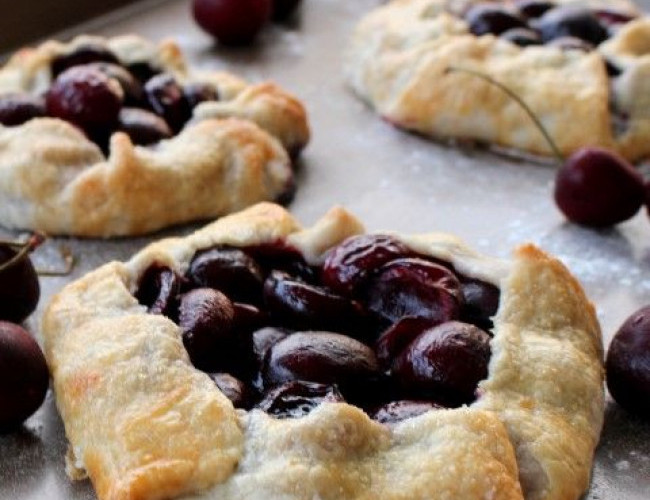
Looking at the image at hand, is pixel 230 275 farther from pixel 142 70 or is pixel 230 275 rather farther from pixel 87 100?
pixel 142 70

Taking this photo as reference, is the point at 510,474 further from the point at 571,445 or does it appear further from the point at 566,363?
the point at 566,363

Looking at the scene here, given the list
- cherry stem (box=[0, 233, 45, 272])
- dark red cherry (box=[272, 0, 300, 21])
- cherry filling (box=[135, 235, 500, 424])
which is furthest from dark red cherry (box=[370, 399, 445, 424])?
dark red cherry (box=[272, 0, 300, 21])

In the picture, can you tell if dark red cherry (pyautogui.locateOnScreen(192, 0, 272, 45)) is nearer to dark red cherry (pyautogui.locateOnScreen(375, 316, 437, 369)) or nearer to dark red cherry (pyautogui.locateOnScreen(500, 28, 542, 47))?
dark red cherry (pyautogui.locateOnScreen(500, 28, 542, 47))

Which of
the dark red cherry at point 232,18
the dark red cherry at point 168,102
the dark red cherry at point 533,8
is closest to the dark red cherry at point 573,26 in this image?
the dark red cherry at point 533,8

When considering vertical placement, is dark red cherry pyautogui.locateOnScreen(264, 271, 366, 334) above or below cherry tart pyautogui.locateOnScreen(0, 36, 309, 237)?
above

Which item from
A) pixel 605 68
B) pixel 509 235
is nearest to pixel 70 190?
pixel 509 235
